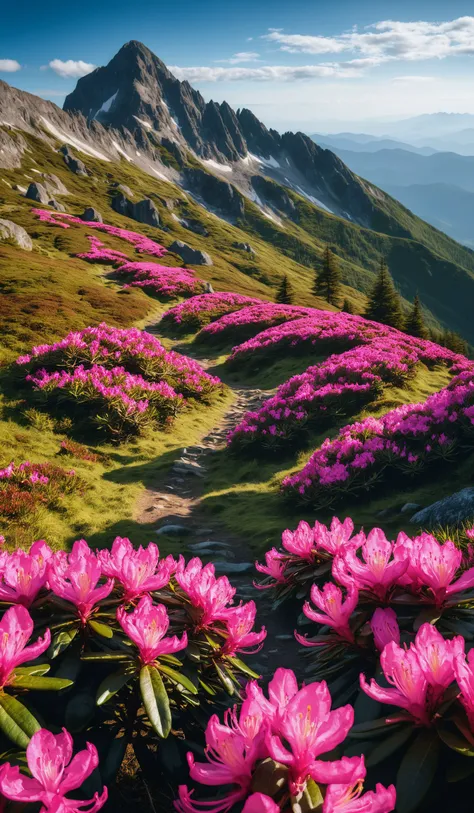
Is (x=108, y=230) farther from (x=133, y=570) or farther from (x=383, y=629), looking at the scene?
(x=383, y=629)

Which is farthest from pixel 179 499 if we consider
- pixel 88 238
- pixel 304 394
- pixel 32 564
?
pixel 88 238

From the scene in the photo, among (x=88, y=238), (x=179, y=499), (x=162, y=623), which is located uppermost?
(x=88, y=238)

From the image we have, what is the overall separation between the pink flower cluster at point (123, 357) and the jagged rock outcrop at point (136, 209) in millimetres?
105562

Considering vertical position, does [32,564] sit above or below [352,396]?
above

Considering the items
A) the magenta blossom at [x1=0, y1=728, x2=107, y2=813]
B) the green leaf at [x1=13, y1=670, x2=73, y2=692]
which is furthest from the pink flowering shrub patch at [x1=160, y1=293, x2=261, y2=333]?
the magenta blossom at [x1=0, y1=728, x2=107, y2=813]

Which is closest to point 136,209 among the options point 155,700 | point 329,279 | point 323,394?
point 329,279

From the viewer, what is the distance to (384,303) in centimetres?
4281

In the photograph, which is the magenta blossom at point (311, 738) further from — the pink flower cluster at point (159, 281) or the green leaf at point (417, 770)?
the pink flower cluster at point (159, 281)

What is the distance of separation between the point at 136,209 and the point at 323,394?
A: 11312cm

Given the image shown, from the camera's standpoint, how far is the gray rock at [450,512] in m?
5.67

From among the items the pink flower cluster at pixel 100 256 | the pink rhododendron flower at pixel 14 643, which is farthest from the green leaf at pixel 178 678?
the pink flower cluster at pixel 100 256

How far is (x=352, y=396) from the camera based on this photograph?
541 inches

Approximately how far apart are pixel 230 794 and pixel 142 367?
48.4 feet

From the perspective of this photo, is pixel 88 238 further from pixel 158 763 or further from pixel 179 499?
pixel 158 763
